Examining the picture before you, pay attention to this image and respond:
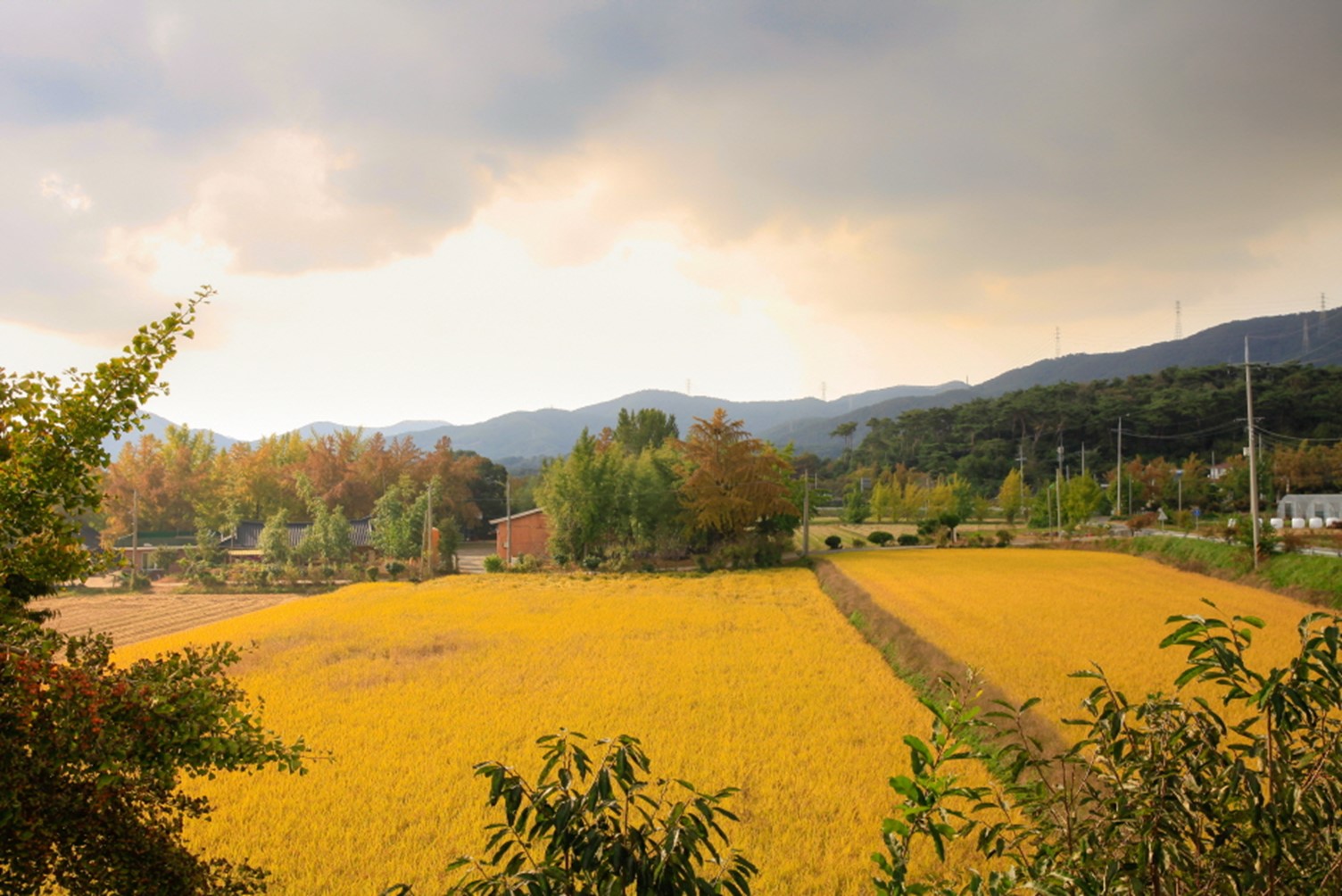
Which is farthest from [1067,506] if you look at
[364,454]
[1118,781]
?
[1118,781]

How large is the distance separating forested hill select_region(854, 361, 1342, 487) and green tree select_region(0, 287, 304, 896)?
86.4m

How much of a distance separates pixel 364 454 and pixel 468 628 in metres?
38.3

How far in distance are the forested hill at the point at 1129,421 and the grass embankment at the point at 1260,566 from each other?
51676 mm

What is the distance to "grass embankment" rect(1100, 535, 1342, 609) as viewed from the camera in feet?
65.0

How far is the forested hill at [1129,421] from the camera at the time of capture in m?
79.6

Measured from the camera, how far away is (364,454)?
5256 centimetres

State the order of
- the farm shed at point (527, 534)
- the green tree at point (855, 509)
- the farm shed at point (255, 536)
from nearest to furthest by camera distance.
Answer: the farm shed at point (255, 536)
the farm shed at point (527, 534)
the green tree at point (855, 509)

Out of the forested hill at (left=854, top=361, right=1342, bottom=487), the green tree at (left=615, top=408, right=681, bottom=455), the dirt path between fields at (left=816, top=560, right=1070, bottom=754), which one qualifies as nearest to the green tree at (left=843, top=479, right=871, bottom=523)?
the green tree at (left=615, top=408, right=681, bottom=455)

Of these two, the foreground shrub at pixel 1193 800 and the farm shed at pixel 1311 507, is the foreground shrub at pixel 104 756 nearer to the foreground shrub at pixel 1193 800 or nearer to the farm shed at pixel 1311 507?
the foreground shrub at pixel 1193 800

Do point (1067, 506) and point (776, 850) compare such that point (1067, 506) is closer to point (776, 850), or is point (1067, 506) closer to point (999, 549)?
point (999, 549)

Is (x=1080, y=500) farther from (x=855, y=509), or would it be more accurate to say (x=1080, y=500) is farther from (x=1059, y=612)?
(x=1059, y=612)

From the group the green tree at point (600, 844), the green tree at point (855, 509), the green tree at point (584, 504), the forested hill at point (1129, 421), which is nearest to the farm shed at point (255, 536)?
the green tree at point (584, 504)

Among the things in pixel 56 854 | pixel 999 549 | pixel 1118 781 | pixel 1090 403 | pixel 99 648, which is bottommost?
pixel 999 549

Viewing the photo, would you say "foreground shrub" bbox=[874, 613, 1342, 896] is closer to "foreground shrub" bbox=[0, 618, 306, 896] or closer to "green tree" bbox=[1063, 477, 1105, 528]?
"foreground shrub" bbox=[0, 618, 306, 896]
